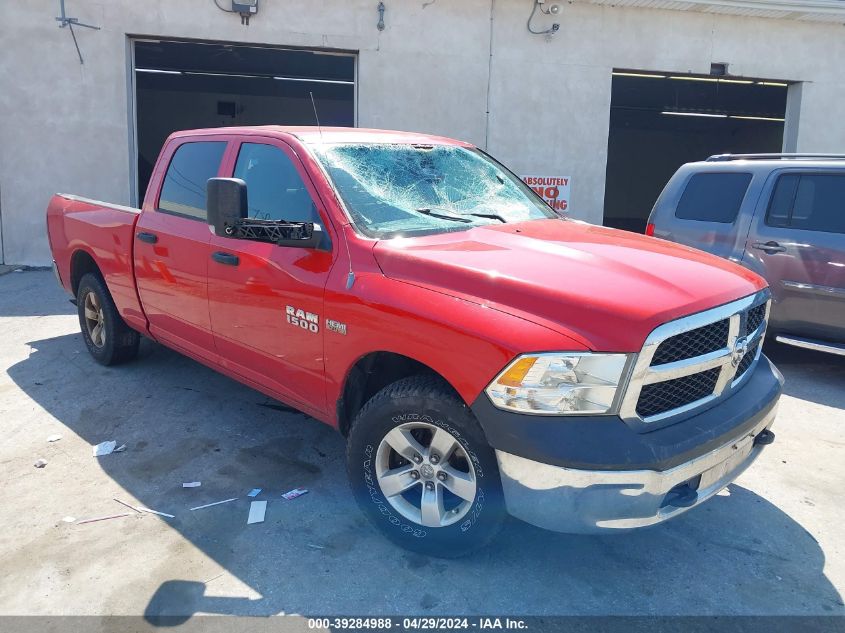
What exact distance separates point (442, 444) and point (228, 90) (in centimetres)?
2176

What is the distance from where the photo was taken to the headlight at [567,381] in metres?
2.62

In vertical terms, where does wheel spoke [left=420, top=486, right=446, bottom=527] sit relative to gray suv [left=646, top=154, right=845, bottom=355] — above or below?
below

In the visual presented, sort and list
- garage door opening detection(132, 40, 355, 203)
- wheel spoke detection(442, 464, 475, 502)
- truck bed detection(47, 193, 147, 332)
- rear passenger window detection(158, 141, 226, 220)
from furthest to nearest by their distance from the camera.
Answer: garage door opening detection(132, 40, 355, 203) < truck bed detection(47, 193, 147, 332) < rear passenger window detection(158, 141, 226, 220) < wheel spoke detection(442, 464, 475, 502)

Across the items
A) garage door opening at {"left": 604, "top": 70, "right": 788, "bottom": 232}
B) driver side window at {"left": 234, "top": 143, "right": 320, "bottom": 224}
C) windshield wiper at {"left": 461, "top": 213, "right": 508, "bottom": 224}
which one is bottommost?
windshield wiper at {"left": 461, "top": 213, "right": 508, "bottom": 224}

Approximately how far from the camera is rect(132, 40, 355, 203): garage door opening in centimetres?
1602

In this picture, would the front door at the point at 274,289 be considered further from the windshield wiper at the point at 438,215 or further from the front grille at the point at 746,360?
the front grille at the point at 746,360

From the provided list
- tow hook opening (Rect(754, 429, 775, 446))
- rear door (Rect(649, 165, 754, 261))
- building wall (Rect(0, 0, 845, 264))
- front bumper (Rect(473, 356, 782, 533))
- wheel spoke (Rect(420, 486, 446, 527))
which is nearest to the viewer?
front bumper (Rect(473, 356, 782, 533))

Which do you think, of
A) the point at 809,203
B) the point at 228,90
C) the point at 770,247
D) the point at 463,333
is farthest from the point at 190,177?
the point at 228,90

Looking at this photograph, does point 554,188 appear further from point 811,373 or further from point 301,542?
point 301,542

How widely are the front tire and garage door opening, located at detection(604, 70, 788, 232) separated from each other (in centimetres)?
1615

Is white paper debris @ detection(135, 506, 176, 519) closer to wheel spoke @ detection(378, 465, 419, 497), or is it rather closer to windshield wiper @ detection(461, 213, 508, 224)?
wheel spoke @ detection(378, 465, 419, 497)

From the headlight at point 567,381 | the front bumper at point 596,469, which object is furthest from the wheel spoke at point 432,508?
the headlight at point 567,381

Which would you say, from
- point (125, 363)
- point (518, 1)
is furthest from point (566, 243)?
point (518, 1)

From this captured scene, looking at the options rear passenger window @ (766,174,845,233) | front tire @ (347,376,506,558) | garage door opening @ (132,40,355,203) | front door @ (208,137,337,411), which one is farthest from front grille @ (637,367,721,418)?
garage door opening @ (132,40,355,203)
